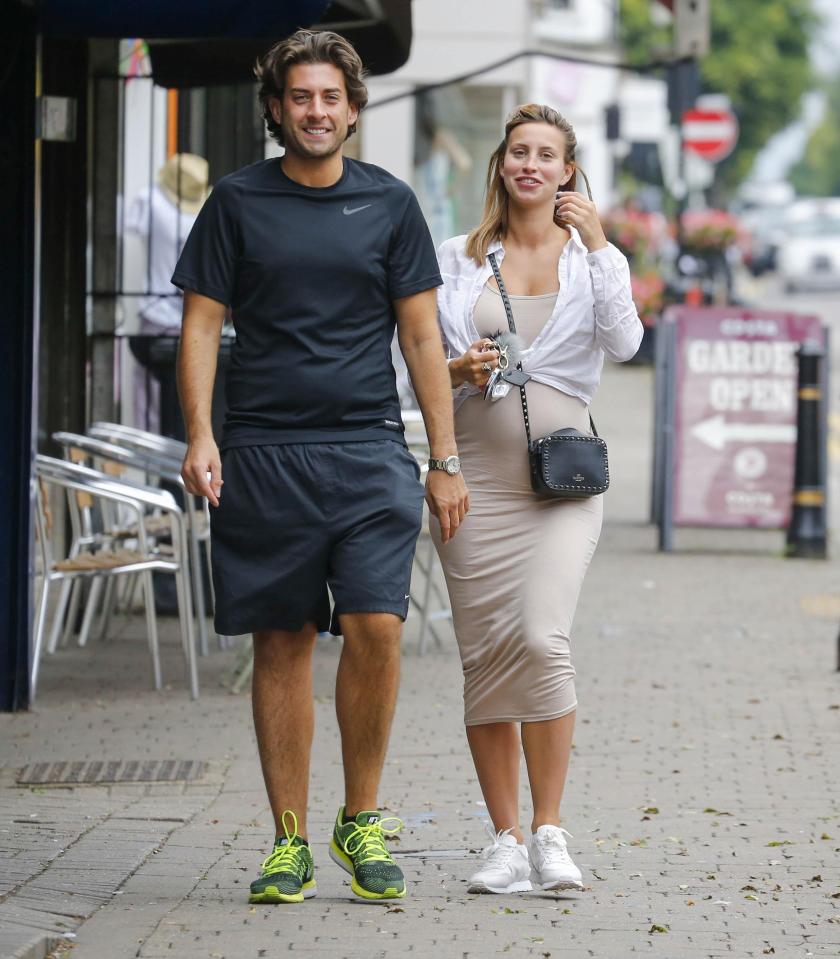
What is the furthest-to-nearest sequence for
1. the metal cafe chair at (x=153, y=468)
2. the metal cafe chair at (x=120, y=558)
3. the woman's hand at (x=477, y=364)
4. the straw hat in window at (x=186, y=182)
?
the straw hat in window at (x=186, y=182) < the metal cafe chair at (x=153, y=468) < the metal cafe chair at (x=120, y=558) < the woman's hand at (x=477, y=364)

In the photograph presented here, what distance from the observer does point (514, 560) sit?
16.5 ft

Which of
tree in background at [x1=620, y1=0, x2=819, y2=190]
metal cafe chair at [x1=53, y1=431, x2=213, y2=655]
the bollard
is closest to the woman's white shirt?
metal cafe chair at [x1=53, y1=431, x2=213, y2=655]

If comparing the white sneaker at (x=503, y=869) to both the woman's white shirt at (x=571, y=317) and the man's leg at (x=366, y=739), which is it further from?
the woman's white shirt at (x=571, y=317)

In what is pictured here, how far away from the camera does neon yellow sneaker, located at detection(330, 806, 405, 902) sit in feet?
15.9

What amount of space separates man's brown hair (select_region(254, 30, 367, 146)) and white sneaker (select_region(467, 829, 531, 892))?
177 centimetres

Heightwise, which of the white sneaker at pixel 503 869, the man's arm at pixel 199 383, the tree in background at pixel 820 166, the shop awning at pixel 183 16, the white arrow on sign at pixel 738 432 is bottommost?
the white sneaker at pixel 503 869

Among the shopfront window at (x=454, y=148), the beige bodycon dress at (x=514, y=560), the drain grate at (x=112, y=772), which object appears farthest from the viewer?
the shopfront window at (x=454, y=148)

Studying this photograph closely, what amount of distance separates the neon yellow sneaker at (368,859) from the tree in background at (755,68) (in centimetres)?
6771

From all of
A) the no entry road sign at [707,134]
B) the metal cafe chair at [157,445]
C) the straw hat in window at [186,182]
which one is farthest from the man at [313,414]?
the no entry road sign at [707,134]

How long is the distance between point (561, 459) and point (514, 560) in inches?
10.9

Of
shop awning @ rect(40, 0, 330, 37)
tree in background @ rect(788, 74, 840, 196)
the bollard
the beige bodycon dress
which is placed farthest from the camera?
tree in background @ rect(788, 74, 840, 196)

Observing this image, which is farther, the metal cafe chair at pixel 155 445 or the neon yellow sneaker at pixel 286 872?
the metal cafe chair at pixel 155 445

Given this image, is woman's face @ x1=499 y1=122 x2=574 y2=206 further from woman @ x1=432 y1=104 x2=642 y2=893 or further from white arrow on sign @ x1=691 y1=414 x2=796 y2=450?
white arrow on sign @ x1=691 y1=414 x2=796 y2=450

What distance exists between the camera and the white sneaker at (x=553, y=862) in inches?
195
